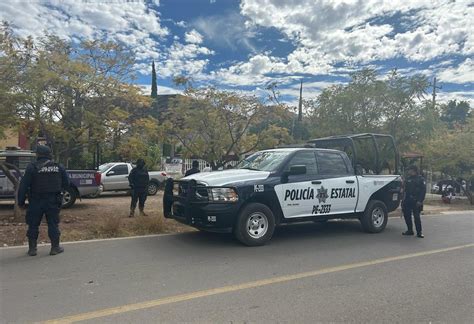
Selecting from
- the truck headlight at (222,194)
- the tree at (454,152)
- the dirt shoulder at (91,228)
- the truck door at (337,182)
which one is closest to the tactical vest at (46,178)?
the dirt shoulder at (91,228)

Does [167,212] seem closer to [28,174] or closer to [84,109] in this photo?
[28,174]

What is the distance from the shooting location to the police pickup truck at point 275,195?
688 cm

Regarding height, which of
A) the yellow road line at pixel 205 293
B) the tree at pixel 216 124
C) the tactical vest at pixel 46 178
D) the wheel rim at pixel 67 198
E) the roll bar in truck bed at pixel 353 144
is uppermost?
the tree at pixel 216 124

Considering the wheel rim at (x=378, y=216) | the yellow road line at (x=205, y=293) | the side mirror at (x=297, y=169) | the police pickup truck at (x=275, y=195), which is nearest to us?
the yellow road line at (x=205, y=293)

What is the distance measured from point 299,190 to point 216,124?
8.01 metres

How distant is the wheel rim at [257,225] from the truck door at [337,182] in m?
1.50

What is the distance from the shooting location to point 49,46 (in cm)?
1114

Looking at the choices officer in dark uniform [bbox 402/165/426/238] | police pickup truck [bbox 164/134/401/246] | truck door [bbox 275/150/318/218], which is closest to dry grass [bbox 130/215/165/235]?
police pickup truck [bbox 164/134/401/246]

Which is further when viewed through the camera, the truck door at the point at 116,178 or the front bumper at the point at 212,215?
the truck door at the point at 116,178

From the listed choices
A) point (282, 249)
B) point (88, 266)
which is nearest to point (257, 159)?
point (282, 249)

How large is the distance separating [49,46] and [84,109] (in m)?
2.70

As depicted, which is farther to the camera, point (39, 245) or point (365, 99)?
point (365, 99)

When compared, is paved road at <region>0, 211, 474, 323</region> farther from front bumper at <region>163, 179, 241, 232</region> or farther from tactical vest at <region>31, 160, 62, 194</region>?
tactical vest at <region>31, 160, 62, 194</region>

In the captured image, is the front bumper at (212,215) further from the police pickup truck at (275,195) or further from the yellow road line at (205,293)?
the yellow road line at (205,293)
